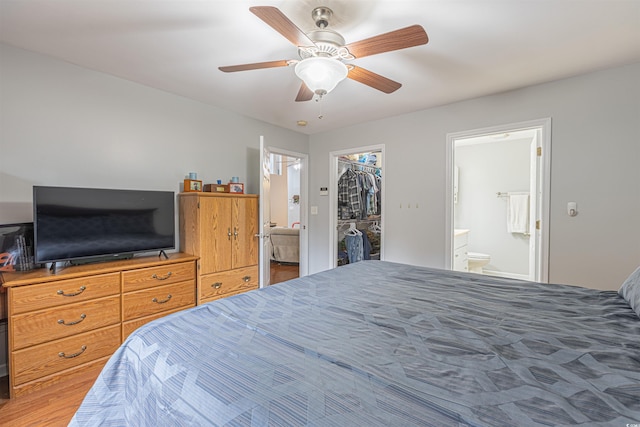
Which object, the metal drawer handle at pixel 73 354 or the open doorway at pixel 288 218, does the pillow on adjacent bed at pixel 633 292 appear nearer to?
the metal drawer handle at pixel 73 354

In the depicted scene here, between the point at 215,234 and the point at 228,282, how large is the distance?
0.54 m

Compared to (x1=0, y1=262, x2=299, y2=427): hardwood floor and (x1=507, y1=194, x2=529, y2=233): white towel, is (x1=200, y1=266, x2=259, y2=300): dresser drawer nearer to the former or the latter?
(x1=0, y1=262, x2=299, y2=427): hardwood floor

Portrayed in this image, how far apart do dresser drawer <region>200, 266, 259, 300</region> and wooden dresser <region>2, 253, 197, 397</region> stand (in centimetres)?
33

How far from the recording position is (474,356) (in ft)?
2.80

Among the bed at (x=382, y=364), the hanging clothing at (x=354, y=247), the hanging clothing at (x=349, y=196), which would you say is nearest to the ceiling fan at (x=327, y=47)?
the bed at (x=382, y=364)

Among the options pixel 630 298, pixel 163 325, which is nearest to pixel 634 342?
pixel 630 298

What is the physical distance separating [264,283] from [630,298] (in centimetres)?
293

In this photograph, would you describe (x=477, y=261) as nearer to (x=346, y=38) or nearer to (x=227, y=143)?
(x=346, y=38)

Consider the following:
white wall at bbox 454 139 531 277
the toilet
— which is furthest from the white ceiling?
the toilet

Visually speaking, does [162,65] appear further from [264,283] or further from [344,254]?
[344,254]

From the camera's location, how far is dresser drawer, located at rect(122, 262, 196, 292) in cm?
220

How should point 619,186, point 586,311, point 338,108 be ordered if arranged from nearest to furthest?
1. point 586,311
2. point 619,186
3. point 338,108

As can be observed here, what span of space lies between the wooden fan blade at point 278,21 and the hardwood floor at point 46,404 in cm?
242

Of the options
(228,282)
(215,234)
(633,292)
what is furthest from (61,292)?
(633,292)
